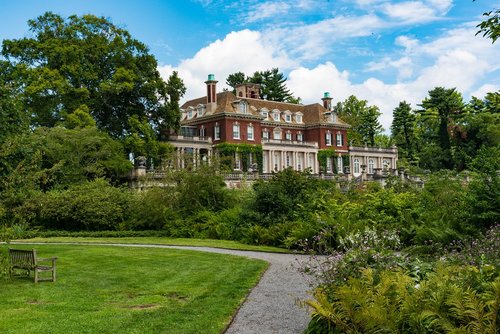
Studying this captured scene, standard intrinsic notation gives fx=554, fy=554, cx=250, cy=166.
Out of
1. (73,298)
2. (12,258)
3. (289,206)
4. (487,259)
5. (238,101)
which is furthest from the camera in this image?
(238,101)

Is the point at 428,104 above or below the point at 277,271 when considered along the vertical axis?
above

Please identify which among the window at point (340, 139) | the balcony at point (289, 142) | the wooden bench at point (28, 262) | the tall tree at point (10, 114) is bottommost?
the wooden bench at point (28, 262)

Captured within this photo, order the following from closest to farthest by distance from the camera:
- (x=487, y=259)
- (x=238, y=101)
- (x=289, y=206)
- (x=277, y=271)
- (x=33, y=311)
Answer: (x=487, y=259) → (x=33, y=311) → (x=277, y=271) → (x=289, y=206) → (x=238, y=101)

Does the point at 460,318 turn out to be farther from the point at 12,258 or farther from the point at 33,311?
the point at 12,258

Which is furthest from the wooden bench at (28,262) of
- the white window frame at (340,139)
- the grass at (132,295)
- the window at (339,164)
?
the white window frame at (340,139)

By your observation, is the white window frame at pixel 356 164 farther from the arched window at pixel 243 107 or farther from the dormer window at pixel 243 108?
the arched window at pixel 243 107

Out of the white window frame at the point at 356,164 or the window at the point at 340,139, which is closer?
the window at the point at 340,139

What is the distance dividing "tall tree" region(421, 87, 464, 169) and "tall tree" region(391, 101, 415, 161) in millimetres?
2188

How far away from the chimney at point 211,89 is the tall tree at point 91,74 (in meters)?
13.8

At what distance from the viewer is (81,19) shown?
42844 mm

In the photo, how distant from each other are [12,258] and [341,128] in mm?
58037

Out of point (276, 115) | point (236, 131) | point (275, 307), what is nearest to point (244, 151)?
point (236, 131)

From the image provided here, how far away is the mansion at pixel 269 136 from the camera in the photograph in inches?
2266

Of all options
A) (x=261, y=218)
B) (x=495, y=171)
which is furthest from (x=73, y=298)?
(x=261, y=218)
